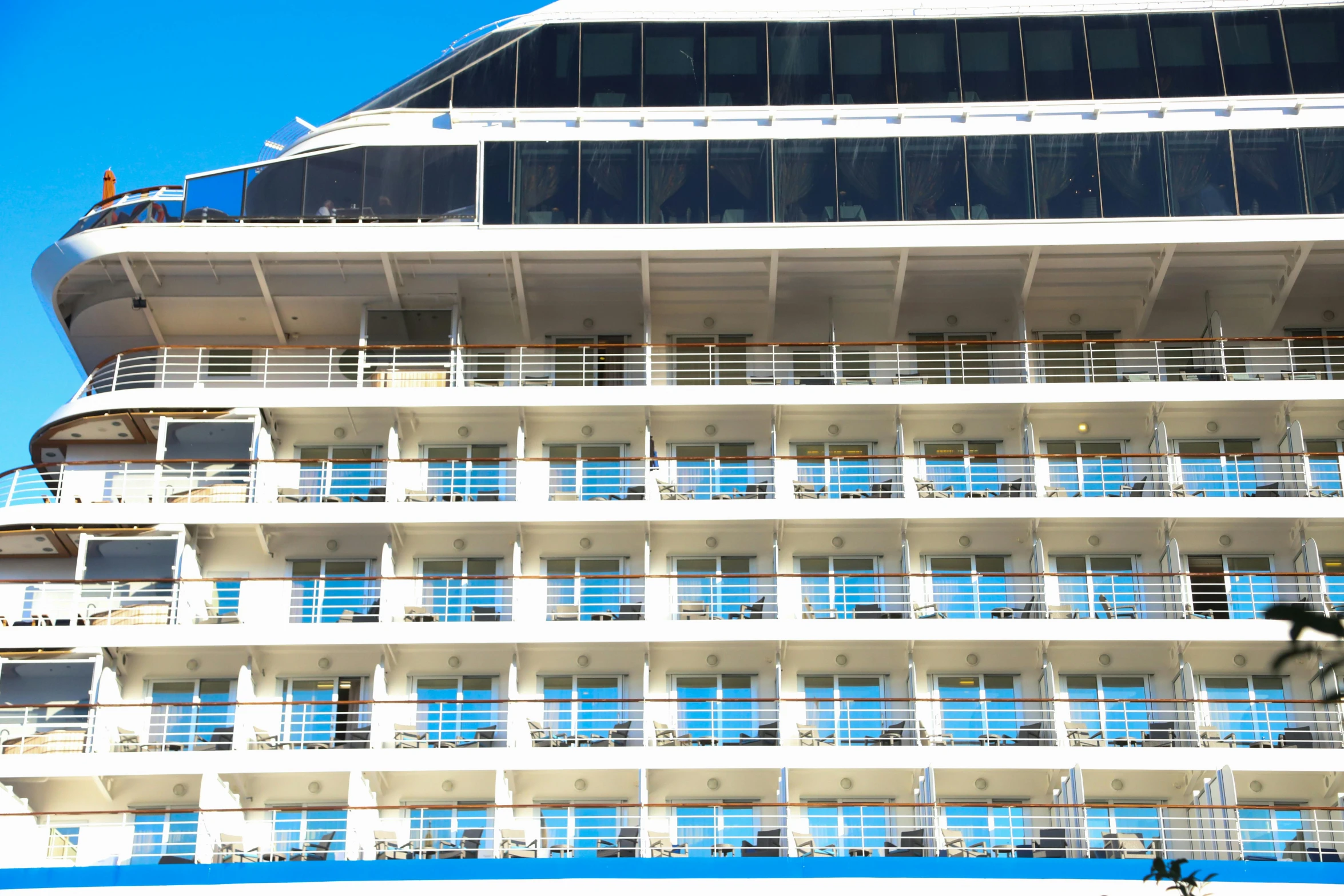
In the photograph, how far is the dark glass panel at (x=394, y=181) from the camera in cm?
2606

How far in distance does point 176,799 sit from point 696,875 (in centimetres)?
850

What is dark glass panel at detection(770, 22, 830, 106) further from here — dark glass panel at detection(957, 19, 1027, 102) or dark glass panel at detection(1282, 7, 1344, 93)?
dark glass panel at detection(1282, 7, 1344, 93)

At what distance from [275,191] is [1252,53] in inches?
699

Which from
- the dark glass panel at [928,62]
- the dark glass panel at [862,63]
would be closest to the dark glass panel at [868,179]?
the dark glass panel at [862,63]

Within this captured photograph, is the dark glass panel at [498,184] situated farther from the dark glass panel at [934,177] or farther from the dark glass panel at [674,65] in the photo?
the dark glass panel at [934,177]

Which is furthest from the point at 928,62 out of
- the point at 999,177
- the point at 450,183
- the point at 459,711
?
the point at 459,711

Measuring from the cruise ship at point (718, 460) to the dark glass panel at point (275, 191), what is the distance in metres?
0.08

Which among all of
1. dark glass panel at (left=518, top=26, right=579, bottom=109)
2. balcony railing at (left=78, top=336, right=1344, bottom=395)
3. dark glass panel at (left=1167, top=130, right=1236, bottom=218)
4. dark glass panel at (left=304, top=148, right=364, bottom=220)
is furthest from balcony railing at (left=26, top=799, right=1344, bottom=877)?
dark glass panel at (left=518, top=26, right=579, bottom=109)

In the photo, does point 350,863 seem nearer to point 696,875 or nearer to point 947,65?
point 696,875

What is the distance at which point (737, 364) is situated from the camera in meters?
26.9

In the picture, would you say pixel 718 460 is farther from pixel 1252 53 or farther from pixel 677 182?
pixel 1252 53

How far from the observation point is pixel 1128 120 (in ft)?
86.6

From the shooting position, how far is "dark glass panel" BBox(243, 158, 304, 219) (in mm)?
26031

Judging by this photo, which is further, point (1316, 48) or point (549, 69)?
point (549, 69)
